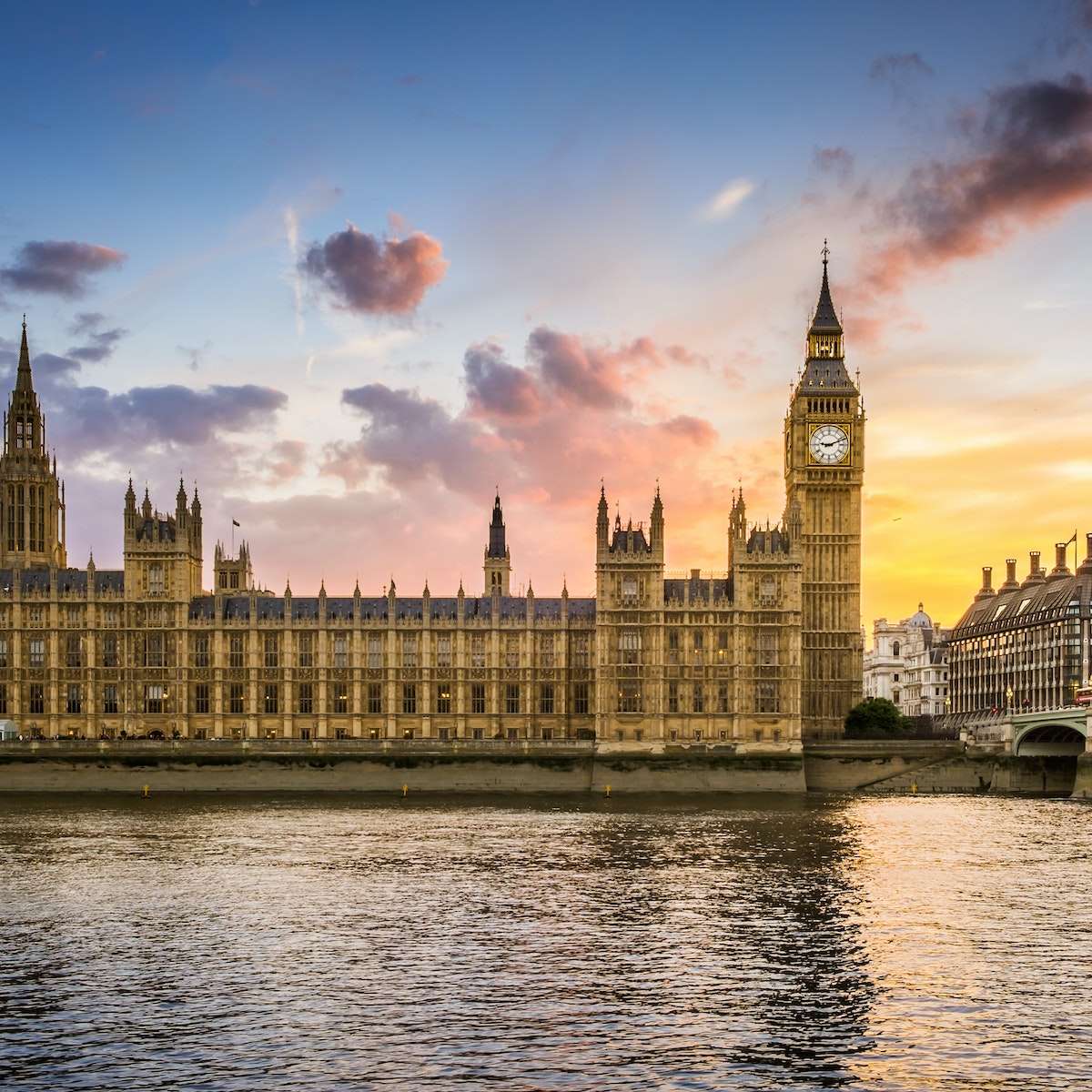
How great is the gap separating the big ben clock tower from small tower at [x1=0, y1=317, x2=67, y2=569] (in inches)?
3472

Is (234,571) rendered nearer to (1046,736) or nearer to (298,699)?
(298,699)

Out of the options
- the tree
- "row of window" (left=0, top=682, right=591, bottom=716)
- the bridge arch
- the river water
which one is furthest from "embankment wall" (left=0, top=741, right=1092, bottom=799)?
the river water

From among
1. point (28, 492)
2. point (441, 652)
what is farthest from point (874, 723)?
point (28, 492)

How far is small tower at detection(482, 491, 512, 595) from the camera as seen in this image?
615 feet

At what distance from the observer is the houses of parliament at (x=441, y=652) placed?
15000 centimetres

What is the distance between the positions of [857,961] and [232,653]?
118m

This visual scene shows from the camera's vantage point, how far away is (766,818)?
105250mm

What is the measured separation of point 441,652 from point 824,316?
2550 inches

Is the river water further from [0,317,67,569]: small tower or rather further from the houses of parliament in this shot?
[0,317,67,569]: small tower

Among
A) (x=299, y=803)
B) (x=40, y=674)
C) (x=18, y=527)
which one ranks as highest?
(x=18, y=527)

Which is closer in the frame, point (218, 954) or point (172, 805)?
point (218, 954)

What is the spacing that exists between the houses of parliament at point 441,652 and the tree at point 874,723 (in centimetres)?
532

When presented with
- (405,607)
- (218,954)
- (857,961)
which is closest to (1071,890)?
(857,961)

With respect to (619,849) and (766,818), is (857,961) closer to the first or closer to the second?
(619,849)
